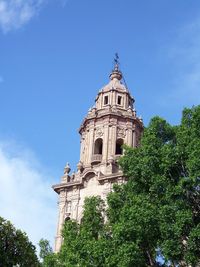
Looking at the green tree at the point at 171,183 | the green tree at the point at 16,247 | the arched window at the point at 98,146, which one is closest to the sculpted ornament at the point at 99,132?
→ the arched window at the point at 98,146

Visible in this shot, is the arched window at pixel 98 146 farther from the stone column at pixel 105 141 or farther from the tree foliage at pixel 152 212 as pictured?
the tree foliage at pixel 152 212

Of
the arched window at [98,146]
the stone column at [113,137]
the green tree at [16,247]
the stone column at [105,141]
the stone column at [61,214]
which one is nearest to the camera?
the green tree at [16,247]

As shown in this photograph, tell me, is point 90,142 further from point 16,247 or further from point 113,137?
point 16,247

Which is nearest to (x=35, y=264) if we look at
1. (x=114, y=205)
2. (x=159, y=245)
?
(x=114, y=205)

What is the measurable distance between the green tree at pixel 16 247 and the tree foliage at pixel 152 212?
19.2ft

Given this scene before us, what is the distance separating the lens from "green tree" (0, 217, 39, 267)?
31.1 meters

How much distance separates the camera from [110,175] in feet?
128

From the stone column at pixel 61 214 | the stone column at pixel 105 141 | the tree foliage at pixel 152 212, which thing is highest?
the stone column at pixel 105 141

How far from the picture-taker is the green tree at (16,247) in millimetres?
31141

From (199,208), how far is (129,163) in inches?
152

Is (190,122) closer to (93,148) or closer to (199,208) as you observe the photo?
(199,208)

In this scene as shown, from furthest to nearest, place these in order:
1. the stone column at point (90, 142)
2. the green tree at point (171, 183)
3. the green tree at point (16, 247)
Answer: the stone column at point (90, 142)
the green tree at point (16, 247)
the green tree at point (171, 183)

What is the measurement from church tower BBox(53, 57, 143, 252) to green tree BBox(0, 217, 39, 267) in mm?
6641

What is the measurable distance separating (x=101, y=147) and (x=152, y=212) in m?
21.3
